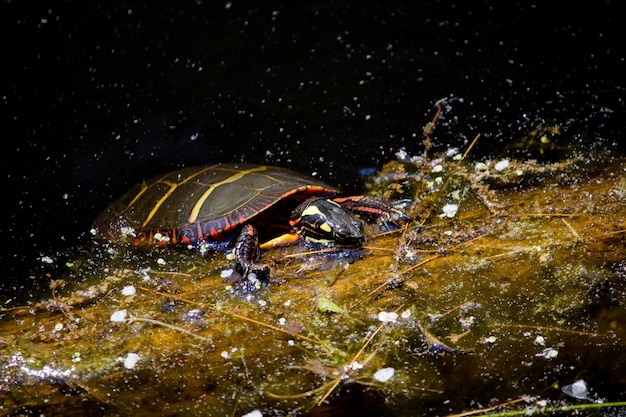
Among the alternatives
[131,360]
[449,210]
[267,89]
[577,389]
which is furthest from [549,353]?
[267,89]

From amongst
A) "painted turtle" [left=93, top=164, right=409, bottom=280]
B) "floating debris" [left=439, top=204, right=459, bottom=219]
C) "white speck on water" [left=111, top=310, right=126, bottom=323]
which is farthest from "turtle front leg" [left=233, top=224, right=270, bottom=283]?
"floating debris" [left=439, top=204, right=459, bottom=219]

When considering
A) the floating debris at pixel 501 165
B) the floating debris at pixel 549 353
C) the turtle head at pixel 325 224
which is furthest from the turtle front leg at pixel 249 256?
the floating debris at pixel 501 165

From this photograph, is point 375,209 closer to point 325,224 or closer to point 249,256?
point 325,224

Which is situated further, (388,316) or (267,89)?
(267,89)

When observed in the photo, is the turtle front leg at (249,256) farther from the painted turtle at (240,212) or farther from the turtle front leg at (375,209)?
the turtle front leg at (375,209)

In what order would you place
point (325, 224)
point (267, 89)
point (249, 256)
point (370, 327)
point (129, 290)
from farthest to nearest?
point (267, 89) → point (325, 224) → point (249, 256) → point (129, 290) → point (370, 327)

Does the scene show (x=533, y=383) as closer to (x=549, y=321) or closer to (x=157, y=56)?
(x=549, y=321)
